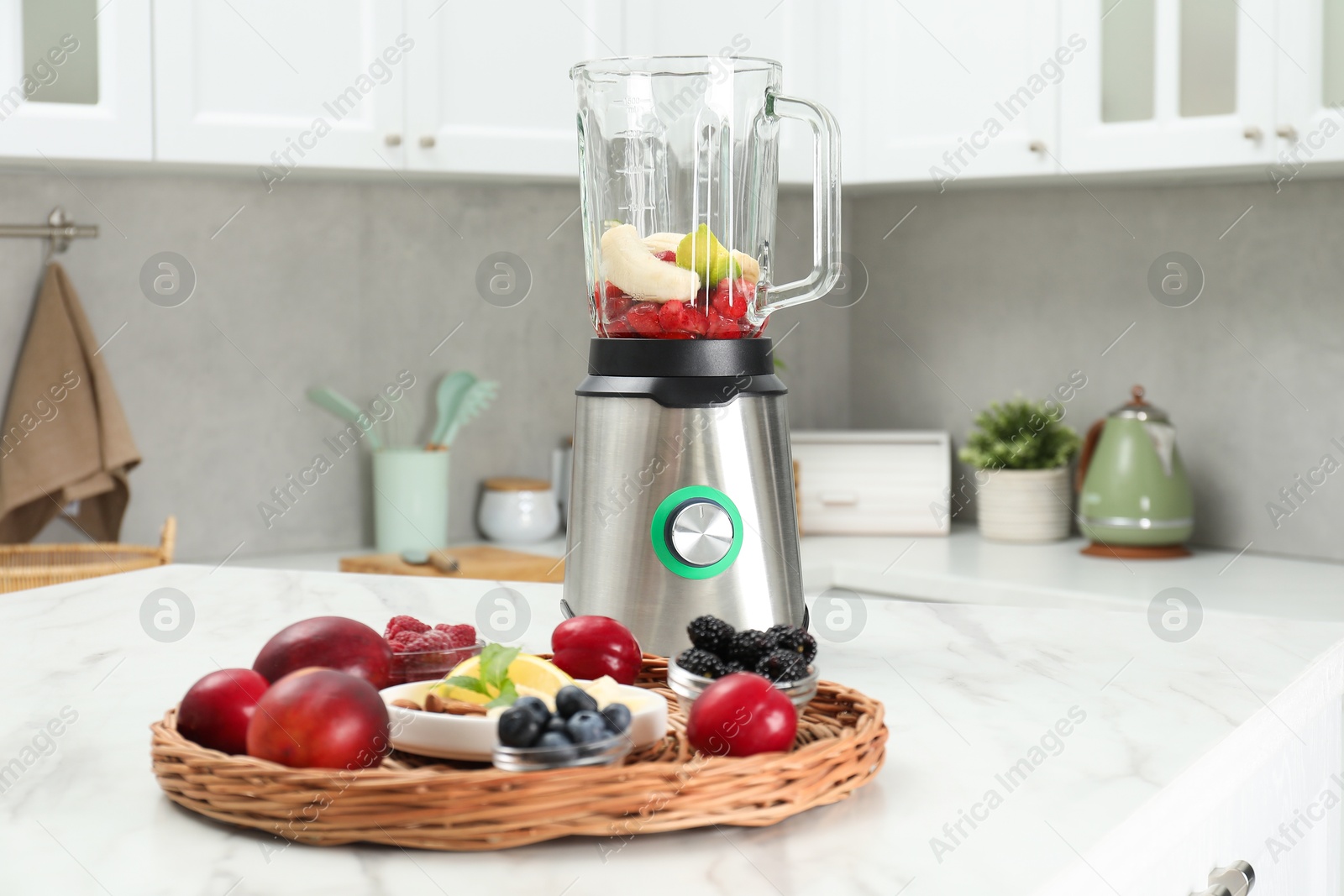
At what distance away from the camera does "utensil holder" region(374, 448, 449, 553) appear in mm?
2314

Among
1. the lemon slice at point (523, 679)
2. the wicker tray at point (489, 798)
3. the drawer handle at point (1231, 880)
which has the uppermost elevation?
the lemon slice at point (523, 679)

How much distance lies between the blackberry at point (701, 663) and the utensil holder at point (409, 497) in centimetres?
163

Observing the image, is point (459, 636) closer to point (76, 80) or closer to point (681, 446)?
point (681, 446)

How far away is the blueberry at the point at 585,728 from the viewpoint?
602 mm

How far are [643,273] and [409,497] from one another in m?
1.47

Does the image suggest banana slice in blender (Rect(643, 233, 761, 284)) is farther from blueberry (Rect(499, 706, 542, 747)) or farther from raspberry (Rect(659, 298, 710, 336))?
blueberry (Rect(499, 706, 542, 747))

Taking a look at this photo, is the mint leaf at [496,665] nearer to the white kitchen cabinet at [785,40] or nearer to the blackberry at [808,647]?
the blackberry at [808,647]

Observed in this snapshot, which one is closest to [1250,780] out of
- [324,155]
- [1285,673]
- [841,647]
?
[1285,673]

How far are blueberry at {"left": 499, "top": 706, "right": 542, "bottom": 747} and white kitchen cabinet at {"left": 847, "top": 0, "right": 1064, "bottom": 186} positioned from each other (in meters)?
1.67

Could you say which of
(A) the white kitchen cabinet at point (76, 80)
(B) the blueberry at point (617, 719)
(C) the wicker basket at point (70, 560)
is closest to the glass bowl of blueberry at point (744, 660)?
(B) the blueberry at point (617, 719)

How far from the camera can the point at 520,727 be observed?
0.60 m

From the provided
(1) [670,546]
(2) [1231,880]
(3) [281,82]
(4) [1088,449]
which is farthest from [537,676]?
(4) [1088,449]

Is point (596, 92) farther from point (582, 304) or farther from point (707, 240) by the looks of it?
point (582, 304)

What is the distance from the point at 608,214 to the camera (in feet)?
3.62
